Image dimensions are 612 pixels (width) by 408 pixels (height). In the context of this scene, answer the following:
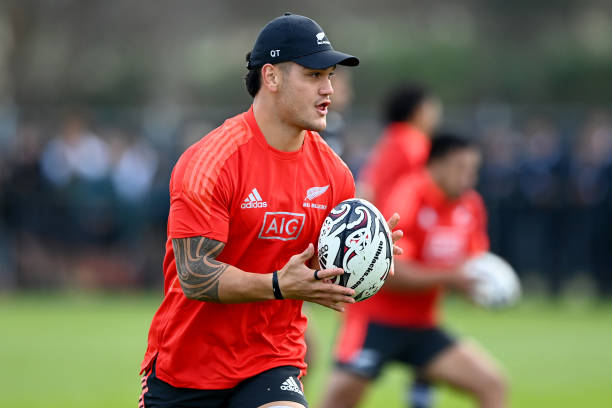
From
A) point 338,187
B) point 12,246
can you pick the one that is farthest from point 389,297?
point 12,246

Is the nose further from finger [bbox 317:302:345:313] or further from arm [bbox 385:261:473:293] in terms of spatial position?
arm [bbox 385:261:473:293]

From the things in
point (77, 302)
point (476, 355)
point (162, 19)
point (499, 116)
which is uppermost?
point (162, 19)

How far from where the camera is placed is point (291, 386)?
525 cm

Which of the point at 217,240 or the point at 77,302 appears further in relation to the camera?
the point at 77,302

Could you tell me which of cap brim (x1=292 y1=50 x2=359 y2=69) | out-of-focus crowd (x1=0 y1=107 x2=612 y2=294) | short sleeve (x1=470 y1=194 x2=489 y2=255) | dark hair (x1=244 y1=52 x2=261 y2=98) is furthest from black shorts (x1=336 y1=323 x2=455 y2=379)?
out-of-focus crowd (x1=0 y1=107 x2=612 y2=294)

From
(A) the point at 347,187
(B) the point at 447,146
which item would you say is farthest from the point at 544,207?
(A) the point at 347,187

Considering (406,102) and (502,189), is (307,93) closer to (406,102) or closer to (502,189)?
(406,102)

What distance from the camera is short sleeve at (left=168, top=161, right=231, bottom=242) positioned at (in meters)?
4.88

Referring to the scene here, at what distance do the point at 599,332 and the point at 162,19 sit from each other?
31066mm

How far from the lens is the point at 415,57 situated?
33156 millimetres

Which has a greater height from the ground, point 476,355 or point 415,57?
point 415,57

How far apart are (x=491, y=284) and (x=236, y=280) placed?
134 inches

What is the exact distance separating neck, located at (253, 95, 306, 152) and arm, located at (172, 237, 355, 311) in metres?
0.67

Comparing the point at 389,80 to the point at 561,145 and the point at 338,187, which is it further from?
the point at 338,187
